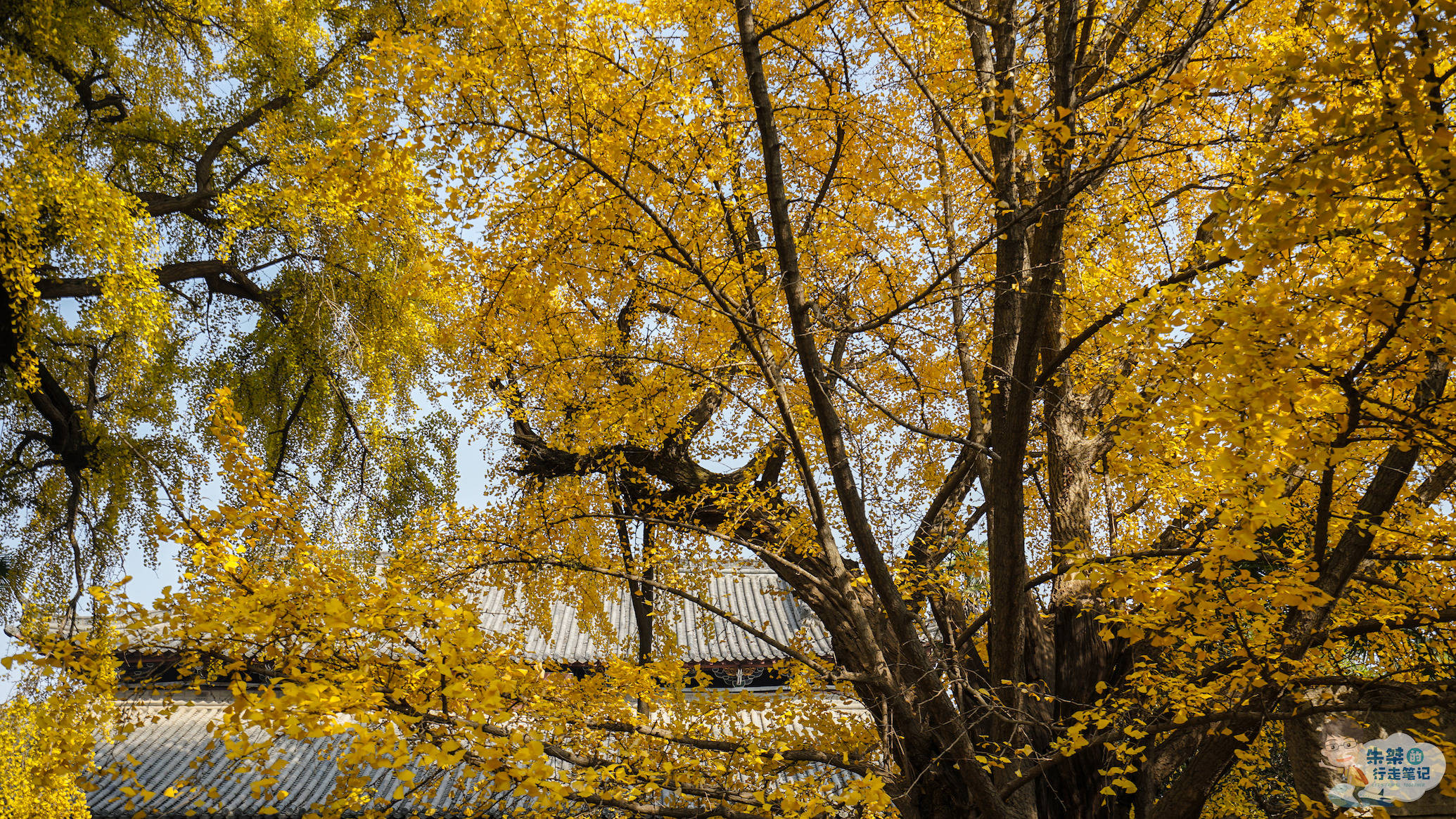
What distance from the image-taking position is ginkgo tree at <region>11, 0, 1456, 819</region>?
251 centimetres

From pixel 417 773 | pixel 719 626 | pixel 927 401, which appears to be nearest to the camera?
pixel 927 401

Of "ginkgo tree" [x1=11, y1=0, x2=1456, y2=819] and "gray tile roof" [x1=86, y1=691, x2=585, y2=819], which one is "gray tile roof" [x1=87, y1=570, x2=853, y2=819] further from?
"ginkgo tree" [x1=11, y1=0, x2=1456, y2=819]

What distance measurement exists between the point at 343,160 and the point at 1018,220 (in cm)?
335

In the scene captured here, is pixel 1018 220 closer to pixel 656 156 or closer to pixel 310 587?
pixel 656 156

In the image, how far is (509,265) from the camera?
4.47 meters

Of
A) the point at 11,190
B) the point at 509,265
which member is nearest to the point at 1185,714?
the point at 509,265

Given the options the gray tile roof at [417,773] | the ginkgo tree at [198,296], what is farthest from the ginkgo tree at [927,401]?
the ginkgo tree at [198,296]

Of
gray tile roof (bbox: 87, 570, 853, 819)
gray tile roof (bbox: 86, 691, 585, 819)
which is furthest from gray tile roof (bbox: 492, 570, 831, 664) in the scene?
gray tile roof (bbox: 86, 691, 585, 819)

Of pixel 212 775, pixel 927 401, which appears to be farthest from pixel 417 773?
pixel 927 401

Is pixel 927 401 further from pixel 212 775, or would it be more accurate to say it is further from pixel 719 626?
pixel 212 775

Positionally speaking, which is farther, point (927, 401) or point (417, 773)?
point (417, 773)

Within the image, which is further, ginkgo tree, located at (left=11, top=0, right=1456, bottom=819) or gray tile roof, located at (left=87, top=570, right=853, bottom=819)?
gray tile roof, located at (left=87, top=570, right=853, bottom=819)

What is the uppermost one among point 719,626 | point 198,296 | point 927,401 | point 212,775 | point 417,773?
point 198,296

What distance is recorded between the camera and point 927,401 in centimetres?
684
